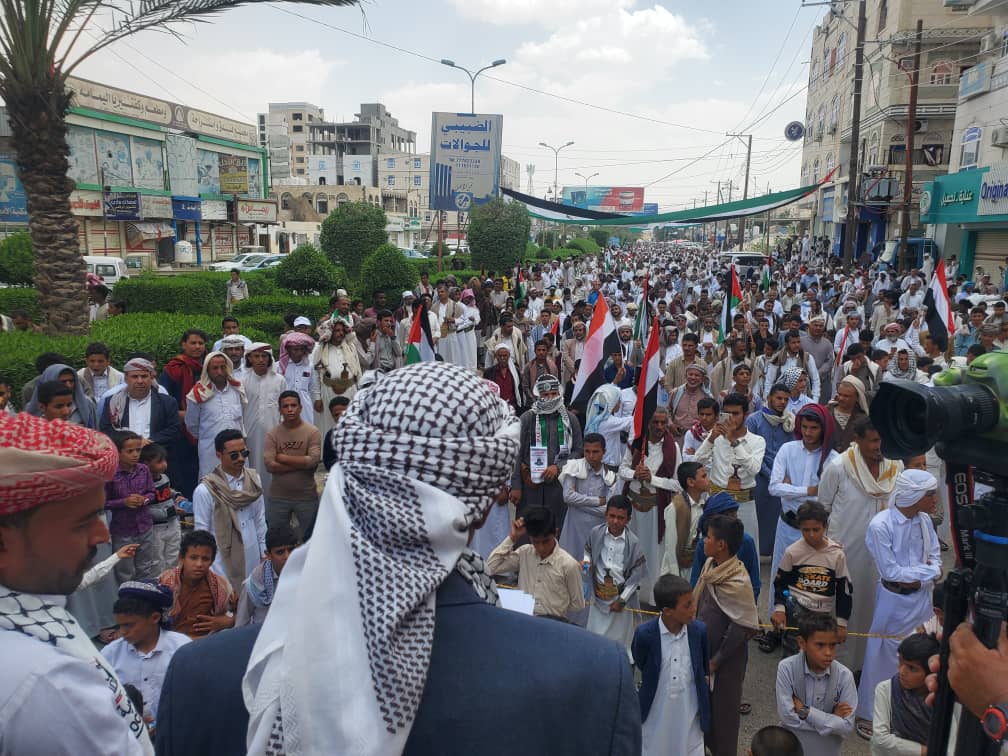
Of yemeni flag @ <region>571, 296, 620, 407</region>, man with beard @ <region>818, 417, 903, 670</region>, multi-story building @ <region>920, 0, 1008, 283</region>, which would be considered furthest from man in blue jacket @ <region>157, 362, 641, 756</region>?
multi-story building @ <region>920, 0, 1008, 283</region>

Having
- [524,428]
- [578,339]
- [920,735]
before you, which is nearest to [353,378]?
[524,428]

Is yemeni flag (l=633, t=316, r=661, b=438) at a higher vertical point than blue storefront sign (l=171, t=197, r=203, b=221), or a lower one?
lower

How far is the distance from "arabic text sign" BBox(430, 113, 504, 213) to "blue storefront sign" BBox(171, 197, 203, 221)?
19673 mm

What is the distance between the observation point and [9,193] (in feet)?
98.0

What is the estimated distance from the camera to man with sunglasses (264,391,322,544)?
5.25m

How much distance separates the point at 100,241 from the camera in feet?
113

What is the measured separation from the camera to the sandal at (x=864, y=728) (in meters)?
3.97

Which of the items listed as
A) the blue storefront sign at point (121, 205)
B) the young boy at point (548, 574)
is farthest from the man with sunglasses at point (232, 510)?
the blue storefront sign at point (121, 205)

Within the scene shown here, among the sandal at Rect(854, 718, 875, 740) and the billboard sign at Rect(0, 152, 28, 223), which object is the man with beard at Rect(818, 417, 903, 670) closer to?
the sandal at Rect(854, 718, 875, 740)

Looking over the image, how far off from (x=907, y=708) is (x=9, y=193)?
35.5 m

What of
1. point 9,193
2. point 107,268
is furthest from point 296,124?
point 107,268

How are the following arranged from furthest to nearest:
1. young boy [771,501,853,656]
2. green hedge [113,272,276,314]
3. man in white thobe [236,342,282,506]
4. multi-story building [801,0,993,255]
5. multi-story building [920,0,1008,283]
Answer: multi-story building [801,0,993,255] < multi-story building [920,0,1008,283] < green hedge [113,272,276,314] < man in white thobe [236,342,282,506] < young boy [771,501,853,656]

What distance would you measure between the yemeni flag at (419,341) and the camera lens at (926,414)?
274 inches

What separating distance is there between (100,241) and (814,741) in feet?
124
